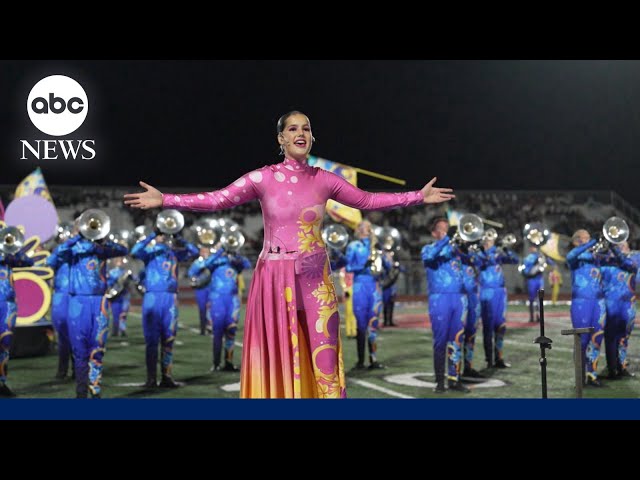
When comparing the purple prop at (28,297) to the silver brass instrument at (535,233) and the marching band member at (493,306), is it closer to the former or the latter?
the marching band member at (493,306)

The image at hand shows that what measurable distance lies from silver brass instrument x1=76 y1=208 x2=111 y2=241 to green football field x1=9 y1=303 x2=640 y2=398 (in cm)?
176

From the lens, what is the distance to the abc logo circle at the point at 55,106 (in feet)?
32.1

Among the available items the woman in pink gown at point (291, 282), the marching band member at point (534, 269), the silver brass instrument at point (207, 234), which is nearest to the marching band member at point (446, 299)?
the silver brass instrument at point (207, 234)

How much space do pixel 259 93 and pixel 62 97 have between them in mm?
4712

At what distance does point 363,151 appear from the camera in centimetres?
1545

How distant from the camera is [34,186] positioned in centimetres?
1561

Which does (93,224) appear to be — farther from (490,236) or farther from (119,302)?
(119,302)

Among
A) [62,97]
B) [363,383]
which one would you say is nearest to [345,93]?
[62,97]

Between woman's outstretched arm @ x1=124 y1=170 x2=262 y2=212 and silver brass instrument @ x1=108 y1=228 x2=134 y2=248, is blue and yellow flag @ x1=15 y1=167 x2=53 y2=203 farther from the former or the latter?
woman's outstretched arm @ x1=124 y1=170 x2=262 y2=212

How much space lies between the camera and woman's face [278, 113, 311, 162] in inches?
151

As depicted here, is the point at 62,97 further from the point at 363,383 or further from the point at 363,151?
the point at 363,151

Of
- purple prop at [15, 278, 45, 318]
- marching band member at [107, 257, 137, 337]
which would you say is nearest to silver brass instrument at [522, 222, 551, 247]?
marching band member at [107, 257, 137, 337]

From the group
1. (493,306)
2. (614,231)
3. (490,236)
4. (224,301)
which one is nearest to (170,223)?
(224,301)

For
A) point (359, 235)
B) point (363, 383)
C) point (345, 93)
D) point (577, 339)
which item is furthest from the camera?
point (345, 93)
